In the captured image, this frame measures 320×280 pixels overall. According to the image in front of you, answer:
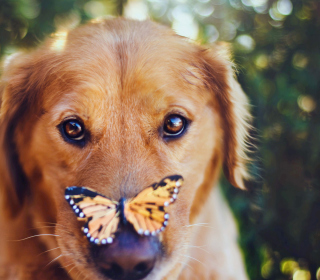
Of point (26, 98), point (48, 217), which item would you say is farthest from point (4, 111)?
point (48, 217)

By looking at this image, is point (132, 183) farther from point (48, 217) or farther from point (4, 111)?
point (4, 111)

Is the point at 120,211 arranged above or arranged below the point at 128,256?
above

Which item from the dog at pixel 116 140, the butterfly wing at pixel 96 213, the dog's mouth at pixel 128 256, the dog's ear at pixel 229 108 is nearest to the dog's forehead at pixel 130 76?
the dog at pixel 116 140

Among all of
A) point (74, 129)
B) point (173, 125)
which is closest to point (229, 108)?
point (173, 125)

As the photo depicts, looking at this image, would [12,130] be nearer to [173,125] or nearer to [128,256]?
[173,125]

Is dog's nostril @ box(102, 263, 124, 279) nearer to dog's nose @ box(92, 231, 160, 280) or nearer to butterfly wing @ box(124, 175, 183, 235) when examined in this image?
dog's nose @ box(92, 231, 160, 280)

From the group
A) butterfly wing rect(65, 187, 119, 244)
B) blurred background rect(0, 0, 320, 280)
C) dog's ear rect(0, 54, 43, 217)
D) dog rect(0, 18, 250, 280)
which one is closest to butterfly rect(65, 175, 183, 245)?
butterfly wing rect(65, 187, 119, 244)

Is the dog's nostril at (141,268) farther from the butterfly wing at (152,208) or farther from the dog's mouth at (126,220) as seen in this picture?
the butterfly wing at (152,208)
